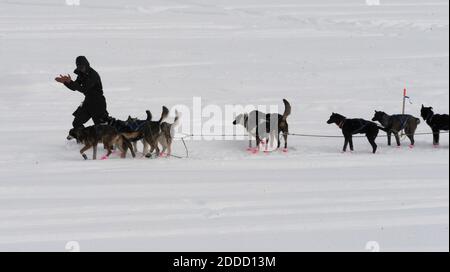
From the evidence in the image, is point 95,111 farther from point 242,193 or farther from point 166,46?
point 166,46

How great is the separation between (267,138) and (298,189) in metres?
2.02

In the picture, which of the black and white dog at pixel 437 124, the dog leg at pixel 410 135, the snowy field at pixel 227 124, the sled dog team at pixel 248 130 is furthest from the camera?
the dog leg at pixel 410 135

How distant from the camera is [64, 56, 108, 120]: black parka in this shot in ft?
32.8

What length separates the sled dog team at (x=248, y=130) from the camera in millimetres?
9578

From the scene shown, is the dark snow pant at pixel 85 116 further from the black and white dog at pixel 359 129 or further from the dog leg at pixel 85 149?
the black and white dog at pixel 359 129

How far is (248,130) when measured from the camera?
1027 centimetres

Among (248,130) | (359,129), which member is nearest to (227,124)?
(248,130)

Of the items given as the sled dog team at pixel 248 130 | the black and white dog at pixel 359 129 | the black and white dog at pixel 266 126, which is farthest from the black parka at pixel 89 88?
the black and white dog at pixel 359 129

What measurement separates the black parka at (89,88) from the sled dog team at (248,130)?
0.40 m

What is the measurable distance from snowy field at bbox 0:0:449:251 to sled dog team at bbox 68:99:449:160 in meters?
0.25

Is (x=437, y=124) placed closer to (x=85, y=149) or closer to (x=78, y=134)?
(x=85, y=149)

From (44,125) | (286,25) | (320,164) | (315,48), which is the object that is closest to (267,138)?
(320,164)

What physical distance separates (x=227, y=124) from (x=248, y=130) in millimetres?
1790

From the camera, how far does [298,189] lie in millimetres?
8273
